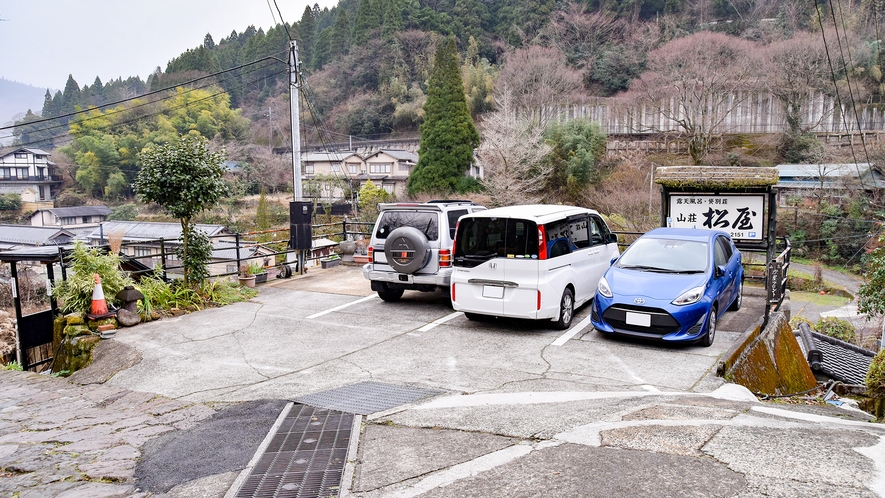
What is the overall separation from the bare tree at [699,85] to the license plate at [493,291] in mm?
25385

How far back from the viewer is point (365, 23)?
53688 millimetres

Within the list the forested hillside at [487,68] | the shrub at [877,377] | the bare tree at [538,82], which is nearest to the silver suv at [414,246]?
the shrub at [877,377]

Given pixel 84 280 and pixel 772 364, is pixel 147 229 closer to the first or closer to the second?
pixel 84 280

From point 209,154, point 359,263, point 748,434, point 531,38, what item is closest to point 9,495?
point 748,434

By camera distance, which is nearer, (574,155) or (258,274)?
(258,274)

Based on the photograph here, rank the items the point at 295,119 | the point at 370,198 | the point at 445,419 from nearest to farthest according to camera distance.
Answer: the point at 445,419
the point at 295,119
the point at 370,198

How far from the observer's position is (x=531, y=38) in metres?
46.1

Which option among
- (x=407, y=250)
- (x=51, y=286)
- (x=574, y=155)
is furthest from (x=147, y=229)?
(x=407, y=250)

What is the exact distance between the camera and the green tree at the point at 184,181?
31.4 ft

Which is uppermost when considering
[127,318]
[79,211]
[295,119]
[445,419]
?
[295,119]

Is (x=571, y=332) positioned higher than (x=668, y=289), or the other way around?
(x=668, y=289)

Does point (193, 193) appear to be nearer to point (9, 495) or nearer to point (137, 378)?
point (137, 378)

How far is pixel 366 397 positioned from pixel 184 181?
242 inches

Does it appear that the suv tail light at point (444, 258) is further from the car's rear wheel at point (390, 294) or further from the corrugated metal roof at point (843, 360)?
the corrugated metal roof at point (843, 360)
